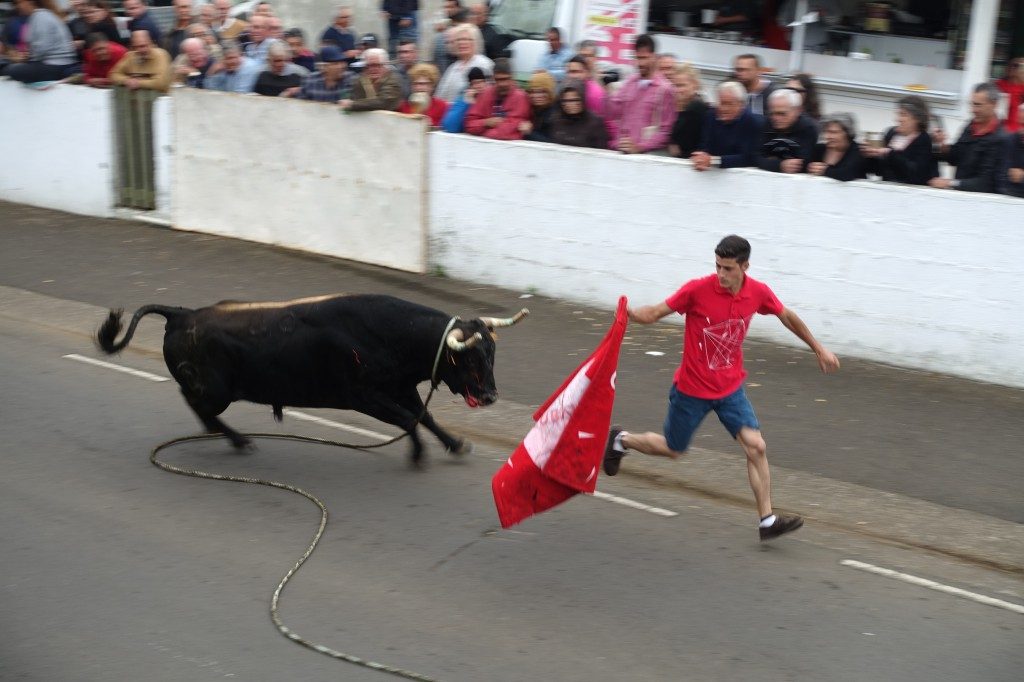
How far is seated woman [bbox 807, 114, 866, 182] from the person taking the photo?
10.3m

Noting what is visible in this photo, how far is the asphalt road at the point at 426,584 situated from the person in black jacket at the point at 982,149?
13.4ft

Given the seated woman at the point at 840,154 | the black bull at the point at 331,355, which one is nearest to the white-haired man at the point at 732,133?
the seated woman at the point at 840,154

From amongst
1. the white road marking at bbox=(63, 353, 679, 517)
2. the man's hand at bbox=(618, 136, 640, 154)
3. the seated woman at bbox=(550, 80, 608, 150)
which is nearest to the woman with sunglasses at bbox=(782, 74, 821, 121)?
the man's hand at bbox=(618, 136, 640, 154)

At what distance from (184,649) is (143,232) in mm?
9554

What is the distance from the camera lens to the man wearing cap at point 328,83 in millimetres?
13203

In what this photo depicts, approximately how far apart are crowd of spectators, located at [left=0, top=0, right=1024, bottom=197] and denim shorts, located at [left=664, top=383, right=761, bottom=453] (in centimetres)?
420

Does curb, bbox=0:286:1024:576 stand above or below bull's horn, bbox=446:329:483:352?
below

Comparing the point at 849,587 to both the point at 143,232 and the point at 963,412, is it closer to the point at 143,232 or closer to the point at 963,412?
the point at 963,412

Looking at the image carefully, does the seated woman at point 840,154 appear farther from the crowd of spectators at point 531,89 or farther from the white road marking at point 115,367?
the white road marking at point 115,367

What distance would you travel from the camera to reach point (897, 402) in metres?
9.47

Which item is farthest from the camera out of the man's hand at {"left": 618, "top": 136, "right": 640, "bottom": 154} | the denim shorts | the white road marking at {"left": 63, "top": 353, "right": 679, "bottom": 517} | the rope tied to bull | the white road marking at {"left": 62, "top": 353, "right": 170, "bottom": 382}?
the man's hand at {"left": 618, "top": 136, "right": 640, "bottom": 154}

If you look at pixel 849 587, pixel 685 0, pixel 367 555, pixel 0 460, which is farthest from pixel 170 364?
pixel 685 0

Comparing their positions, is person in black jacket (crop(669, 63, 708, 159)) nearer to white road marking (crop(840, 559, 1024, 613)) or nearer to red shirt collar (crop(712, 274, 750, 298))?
red shirt collar (crop(712, 274, 750, 298))

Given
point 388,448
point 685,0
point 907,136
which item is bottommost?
point 388,448
